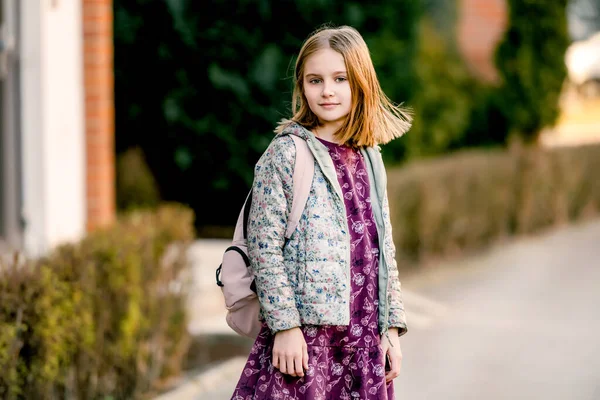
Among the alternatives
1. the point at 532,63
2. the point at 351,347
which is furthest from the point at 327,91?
the point at 532,63

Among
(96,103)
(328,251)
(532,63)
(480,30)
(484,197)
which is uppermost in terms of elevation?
(480,30)

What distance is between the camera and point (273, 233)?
2.80m

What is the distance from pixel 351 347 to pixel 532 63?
37.2 feet

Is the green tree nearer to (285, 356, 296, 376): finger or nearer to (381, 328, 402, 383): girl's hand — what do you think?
(381, 328, 402, 383): girl's hand

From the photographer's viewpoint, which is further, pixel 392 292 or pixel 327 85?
pixel 392 292

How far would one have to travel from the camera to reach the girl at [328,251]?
281 cm

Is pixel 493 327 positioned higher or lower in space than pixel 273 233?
lower

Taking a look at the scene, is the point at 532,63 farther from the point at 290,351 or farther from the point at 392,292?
the point at 290,351

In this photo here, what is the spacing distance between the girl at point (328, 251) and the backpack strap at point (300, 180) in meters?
0.02

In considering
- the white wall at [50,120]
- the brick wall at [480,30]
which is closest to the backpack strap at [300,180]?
the white wall at [50,120]

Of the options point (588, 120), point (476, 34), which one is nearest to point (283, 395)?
point (476, 34)

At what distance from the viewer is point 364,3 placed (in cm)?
1020

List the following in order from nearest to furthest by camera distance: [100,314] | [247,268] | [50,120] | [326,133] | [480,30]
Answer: [247,268]
[326,133]
[100,314]
[50,120]
[480,30]

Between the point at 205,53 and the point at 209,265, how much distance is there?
277cm
